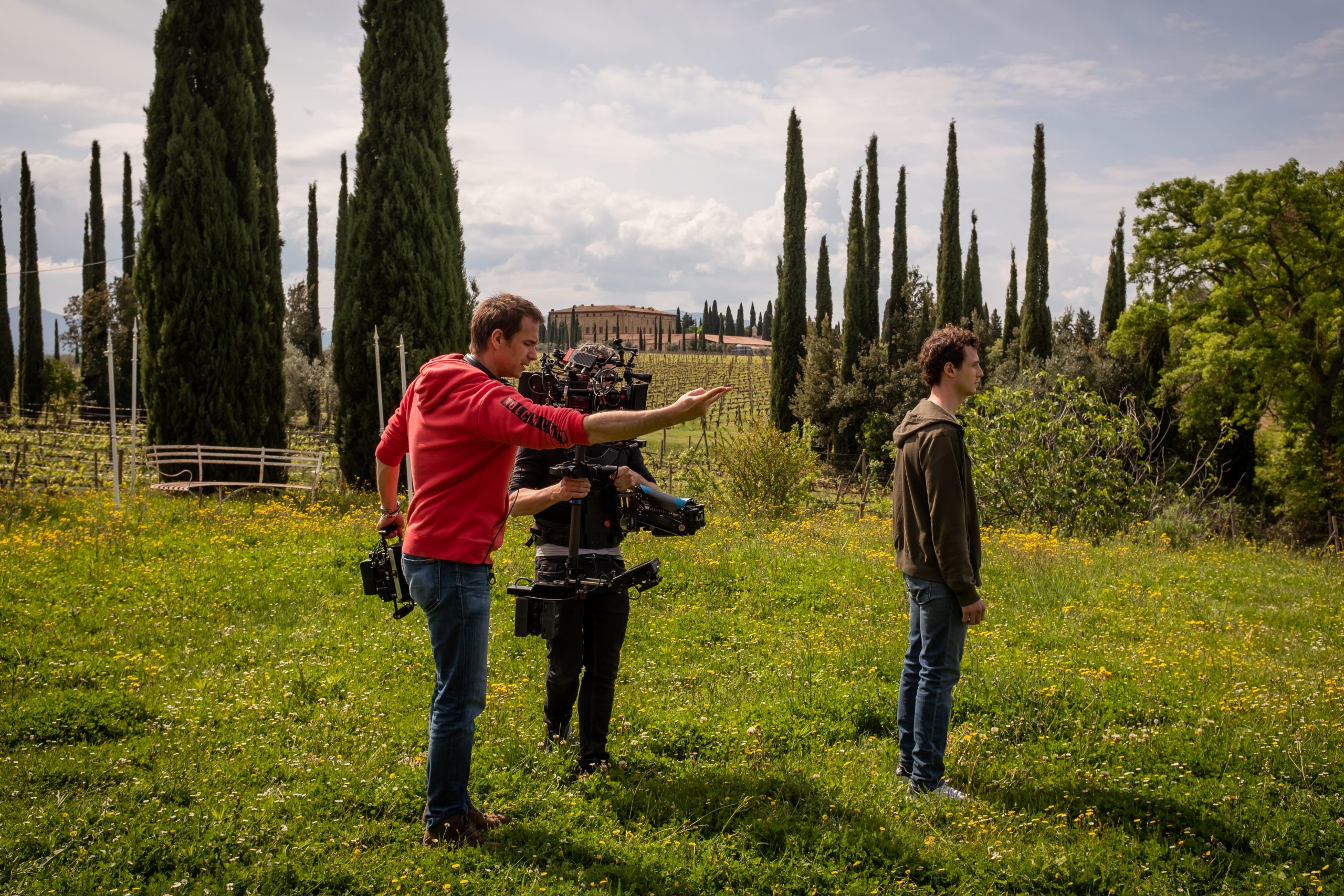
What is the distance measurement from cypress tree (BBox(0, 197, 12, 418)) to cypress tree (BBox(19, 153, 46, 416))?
27.2 inches

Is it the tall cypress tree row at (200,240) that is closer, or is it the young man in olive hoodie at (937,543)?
the young man in olive hoodie at (937,543)

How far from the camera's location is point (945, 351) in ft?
14.5

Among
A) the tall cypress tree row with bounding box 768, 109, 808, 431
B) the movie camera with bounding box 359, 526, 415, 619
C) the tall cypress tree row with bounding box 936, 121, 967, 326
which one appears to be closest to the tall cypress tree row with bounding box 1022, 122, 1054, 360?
the tall cypress tree row with bounding box 936, 121, 967, 326

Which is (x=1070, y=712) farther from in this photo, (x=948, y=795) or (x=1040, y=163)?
(x=1040, y=163)

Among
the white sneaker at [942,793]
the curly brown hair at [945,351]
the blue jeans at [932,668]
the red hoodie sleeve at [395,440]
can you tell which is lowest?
the white sneaker at [942,793]

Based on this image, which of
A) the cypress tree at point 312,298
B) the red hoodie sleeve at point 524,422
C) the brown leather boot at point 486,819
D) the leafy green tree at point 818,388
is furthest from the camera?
the cypress tree at point 312,298

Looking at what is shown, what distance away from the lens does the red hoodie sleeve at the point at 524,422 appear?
10.6ft

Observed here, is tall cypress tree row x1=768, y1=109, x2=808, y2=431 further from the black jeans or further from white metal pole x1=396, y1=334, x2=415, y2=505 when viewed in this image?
the black jeans

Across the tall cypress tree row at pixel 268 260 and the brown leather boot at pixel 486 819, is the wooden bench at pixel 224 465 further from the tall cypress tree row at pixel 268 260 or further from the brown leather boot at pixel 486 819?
the brown leather boot at pixel 486 819

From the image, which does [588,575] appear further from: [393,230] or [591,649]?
[393,230]

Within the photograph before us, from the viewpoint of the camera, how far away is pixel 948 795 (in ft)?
14.3

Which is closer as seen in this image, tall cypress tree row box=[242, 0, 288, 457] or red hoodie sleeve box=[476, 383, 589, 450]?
red hoodie sleeve box=[476, 383, 589, 450]

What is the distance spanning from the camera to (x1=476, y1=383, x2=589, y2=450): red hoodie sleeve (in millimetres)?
3217

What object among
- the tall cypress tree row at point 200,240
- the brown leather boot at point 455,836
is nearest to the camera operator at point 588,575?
the brown leather boot at point 455,836
